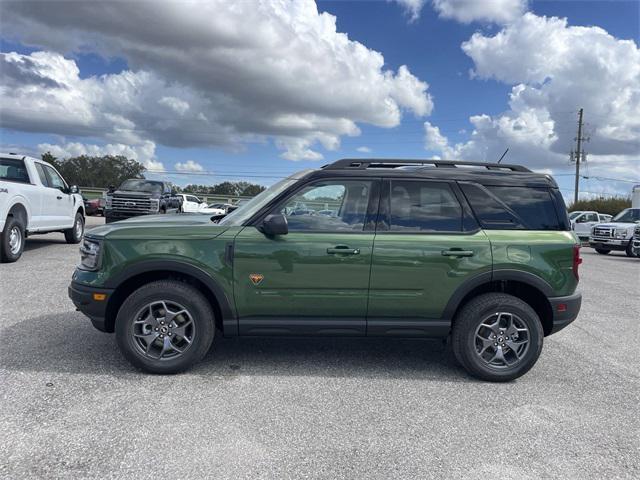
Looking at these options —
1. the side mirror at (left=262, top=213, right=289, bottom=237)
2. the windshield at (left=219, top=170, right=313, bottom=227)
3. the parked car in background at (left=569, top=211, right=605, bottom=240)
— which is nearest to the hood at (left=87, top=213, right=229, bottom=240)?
the windshield at (left=219, top=170, right=313, bottom=227)

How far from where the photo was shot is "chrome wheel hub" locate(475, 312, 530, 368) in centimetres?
412

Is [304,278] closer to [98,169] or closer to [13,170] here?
[13,170]

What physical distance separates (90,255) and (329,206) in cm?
209

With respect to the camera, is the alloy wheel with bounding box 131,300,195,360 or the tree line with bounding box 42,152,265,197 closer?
the alloy wheel with bounding box 131,300,195,360

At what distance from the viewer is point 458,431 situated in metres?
3.22

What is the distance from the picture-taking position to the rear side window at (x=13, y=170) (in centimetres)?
902

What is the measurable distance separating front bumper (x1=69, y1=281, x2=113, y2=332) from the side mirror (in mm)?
1405

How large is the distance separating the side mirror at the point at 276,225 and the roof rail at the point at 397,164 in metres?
0.74

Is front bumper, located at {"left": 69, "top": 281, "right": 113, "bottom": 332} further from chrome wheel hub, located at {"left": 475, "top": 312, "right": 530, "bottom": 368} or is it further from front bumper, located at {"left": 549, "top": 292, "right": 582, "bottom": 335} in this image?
front bumper, located at {"left": 549, "top": 292, "right": 582, "bottom": 335}

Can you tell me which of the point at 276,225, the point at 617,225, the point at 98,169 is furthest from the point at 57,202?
the point at 98,169

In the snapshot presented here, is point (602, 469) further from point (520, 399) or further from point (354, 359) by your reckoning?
point (354, 359)

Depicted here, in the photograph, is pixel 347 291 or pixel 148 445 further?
pixel 347 291

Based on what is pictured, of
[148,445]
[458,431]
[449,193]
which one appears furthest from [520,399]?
[148,445]

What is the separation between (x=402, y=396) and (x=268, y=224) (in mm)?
1734
